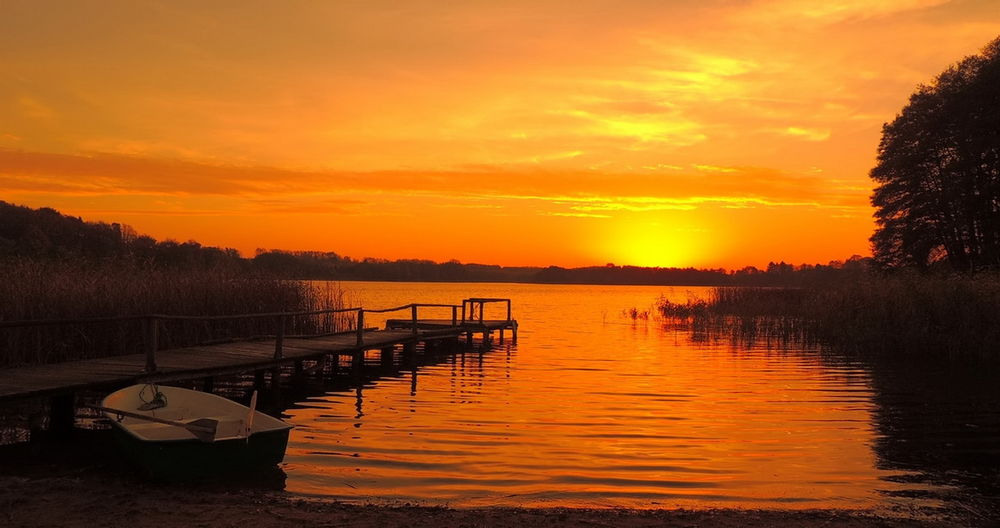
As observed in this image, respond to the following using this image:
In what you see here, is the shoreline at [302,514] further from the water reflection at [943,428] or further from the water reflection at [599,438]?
the water reflection at [943,428]

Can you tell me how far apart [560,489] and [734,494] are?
2.21 metres

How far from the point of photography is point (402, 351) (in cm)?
3172

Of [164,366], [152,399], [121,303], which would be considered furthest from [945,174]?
[152,399]

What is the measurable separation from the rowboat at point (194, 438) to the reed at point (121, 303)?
19.7 ft

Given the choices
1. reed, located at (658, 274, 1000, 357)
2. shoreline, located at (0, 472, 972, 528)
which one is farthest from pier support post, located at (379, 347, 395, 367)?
reed, located at (658, 274, 1000, 357)

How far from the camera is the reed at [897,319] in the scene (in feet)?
86.9

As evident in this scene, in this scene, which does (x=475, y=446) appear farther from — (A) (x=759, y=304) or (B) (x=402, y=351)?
(A) (x=759, y=304)

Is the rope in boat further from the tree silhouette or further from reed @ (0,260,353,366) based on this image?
the tree silhouette

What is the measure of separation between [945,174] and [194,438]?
5157cm

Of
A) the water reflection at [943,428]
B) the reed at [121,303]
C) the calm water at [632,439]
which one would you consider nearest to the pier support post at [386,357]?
the calm water at [632,439]

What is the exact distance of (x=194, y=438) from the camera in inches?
383

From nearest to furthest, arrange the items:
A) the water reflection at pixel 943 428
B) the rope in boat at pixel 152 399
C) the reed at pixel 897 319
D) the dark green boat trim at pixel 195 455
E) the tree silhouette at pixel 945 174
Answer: the dark green boat trim at pixel 195 455 → the water reflection at pixel 943 428 → the rope in boat at pixel 152 399 → the reed at pixel 897 319 → the tree silhouette at pixel 945 174

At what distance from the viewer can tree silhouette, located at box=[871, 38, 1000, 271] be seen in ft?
150

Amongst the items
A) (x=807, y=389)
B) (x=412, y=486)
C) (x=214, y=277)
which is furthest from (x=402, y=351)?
(x=412, y=486)
